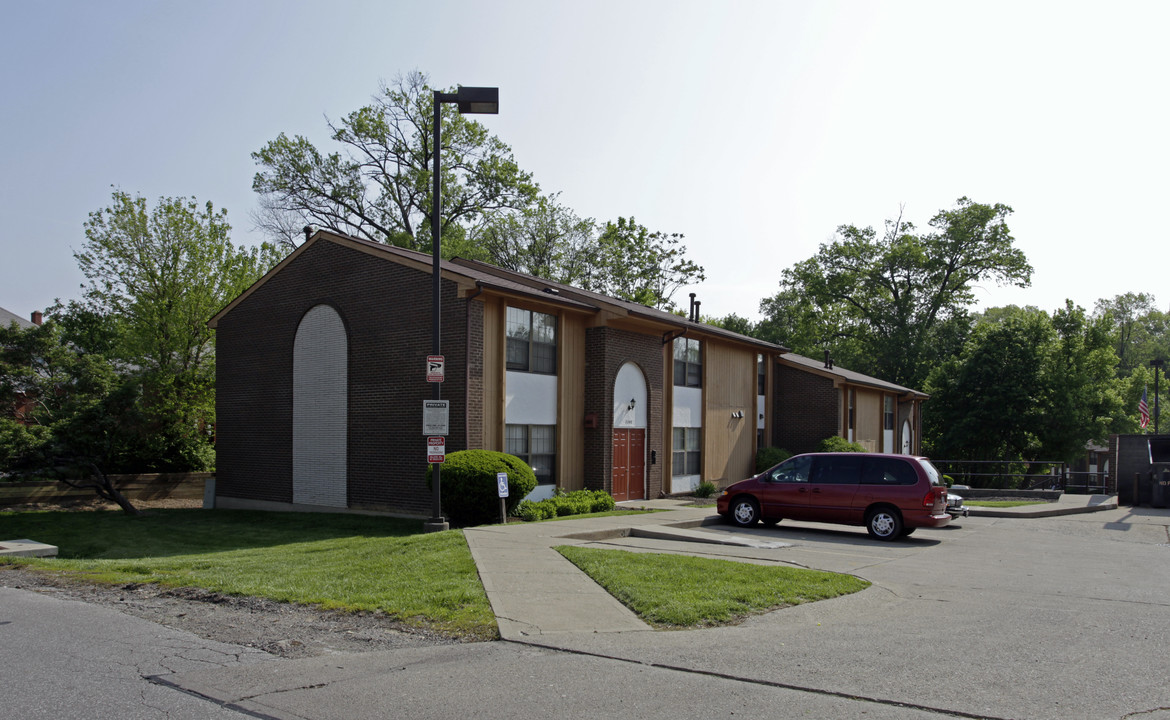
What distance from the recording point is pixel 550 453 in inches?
834

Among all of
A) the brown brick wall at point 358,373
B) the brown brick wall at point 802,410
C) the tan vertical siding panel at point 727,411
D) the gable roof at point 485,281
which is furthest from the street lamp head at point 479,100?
the brown brick wall at point 802,410

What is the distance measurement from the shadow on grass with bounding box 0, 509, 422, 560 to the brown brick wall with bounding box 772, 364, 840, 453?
18.7 meters

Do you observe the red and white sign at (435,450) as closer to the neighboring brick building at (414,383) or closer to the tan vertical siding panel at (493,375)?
the neighboring brick building at (414,383)

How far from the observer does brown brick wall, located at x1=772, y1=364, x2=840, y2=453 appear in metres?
32.9

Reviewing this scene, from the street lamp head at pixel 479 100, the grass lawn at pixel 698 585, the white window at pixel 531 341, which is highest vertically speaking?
the street lamp head at pixel 479 100

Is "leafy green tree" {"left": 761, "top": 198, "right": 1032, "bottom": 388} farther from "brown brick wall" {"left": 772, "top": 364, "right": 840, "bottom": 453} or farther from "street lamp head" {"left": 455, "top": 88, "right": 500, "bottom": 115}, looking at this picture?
"street lamp head" {"left": 455, "top": 88, "right": 500, "bottom": 115}

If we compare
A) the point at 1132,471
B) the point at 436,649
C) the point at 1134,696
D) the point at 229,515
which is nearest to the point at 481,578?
the point at 436,649

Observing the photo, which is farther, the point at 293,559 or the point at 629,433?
the point at 629,433

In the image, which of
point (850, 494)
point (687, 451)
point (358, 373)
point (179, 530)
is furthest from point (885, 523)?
point (179, 530)

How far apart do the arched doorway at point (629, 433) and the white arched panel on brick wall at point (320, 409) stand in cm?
697

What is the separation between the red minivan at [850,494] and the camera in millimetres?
15625

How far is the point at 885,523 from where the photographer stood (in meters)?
15.8

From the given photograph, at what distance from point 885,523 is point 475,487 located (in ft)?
25.5

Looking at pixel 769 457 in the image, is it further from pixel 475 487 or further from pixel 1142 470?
pixel 475 487
